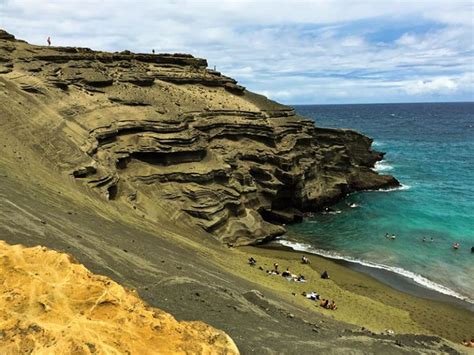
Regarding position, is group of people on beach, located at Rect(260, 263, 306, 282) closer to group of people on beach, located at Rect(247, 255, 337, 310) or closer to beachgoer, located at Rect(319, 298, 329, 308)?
group of people on beach, located at Rect(247, 255, 337, 310)

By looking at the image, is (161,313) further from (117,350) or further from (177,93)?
(177,93)

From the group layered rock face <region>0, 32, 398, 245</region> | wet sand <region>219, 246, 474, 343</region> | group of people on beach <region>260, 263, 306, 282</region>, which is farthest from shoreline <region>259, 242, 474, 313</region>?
layered rock face <region>0, 32, 398, 245</region>

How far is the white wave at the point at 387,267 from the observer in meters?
33.0

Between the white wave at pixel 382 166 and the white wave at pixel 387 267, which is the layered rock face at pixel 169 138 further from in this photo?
the white wave at pixel 382 166

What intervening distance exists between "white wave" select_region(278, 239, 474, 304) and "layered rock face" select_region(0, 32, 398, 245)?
2.68 m

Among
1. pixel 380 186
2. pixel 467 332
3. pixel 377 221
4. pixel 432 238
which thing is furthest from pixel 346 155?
pixel 467 332

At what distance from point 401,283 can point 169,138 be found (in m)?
21.6

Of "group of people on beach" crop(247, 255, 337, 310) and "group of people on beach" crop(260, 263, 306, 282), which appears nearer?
"group of people on beach" crop(247, 255, 337, 310)

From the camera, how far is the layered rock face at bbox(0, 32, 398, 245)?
3328cm

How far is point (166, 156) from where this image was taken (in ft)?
126

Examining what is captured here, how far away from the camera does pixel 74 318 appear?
34.1 ft

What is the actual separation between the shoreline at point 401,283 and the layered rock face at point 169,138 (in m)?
7.51

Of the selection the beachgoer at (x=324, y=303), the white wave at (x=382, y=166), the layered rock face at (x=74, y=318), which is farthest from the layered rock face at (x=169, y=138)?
the white wave at (x=382, y=166)

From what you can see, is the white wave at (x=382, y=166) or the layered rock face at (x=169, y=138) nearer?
the layered rock face at (x=169, y=138)
